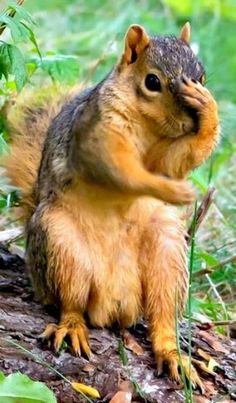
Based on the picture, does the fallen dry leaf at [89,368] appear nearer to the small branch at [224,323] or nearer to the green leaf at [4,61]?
the small branch at [224,323]

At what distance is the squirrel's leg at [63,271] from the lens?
303cm

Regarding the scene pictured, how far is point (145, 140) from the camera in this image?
2.97m

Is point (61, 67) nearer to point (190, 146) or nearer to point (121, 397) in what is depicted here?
point (190, 146)

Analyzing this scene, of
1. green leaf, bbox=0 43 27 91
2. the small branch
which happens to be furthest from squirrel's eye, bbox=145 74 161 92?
the small branch

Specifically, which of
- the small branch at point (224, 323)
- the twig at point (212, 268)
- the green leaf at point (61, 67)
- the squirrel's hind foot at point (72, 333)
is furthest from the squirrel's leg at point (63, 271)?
the twig at point (212, 268)

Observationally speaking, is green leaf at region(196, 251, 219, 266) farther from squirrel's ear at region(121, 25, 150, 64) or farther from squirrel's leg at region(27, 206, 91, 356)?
squirrel's ear at region(121, 25, 150, 64)

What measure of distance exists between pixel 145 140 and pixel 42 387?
674 mm

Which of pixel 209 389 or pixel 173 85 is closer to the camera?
pixel 173 85

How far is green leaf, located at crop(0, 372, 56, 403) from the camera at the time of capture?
2.69 metres

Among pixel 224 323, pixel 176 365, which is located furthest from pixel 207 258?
pixel 176 365

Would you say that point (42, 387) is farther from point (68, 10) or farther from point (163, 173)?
point (68, 10)

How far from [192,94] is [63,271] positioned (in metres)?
0.57

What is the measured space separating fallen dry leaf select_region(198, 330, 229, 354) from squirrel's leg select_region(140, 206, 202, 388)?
0.57 feet

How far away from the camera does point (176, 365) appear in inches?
118
